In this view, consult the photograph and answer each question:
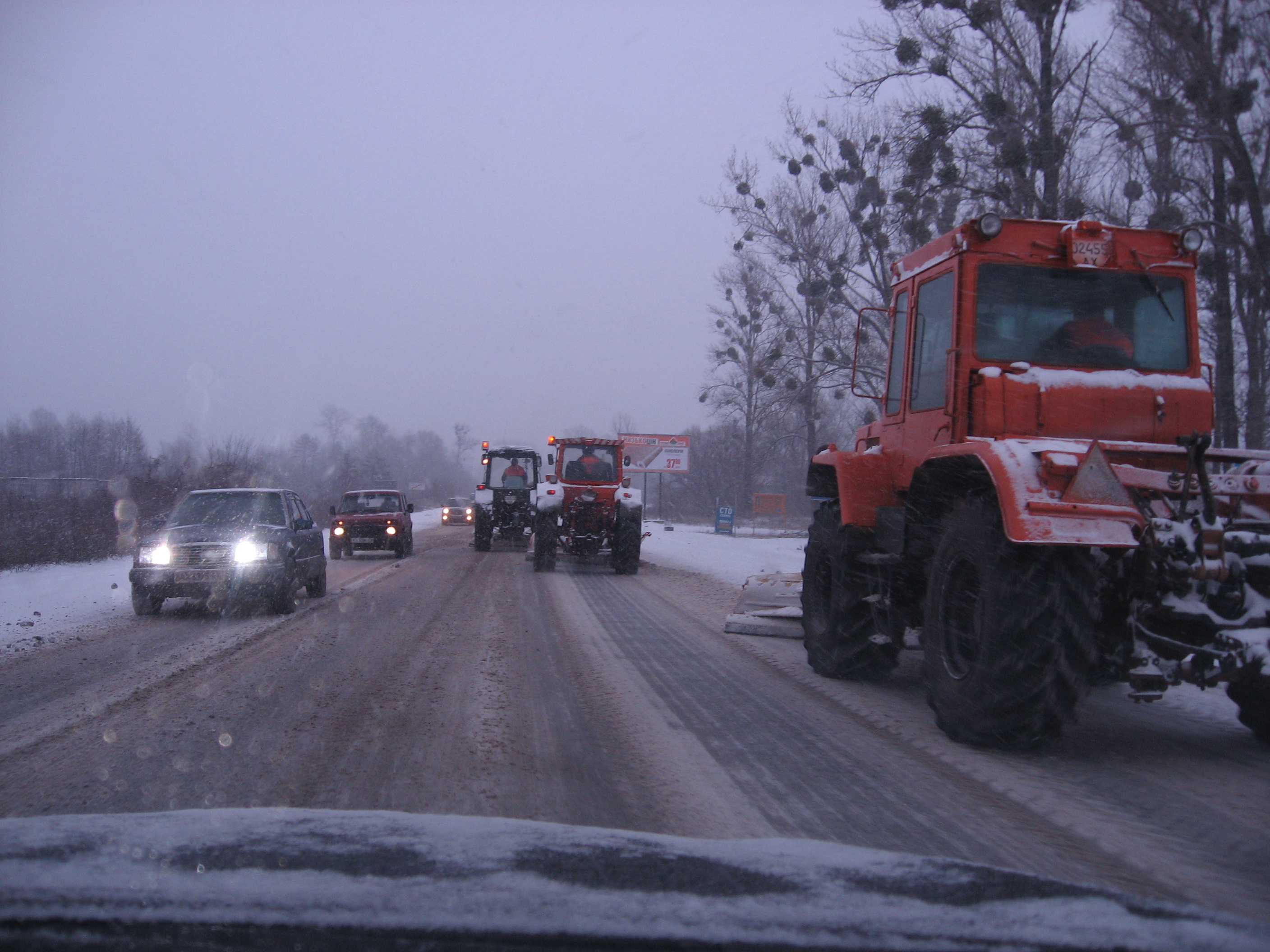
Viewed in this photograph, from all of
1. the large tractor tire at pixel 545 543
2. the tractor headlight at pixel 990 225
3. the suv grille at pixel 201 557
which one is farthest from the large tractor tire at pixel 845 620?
the large tractor tire at pixel 545 543

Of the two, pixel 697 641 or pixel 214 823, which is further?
pixel 697 641

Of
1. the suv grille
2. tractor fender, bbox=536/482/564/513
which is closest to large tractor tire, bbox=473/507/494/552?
tractor fender, bbox=536/482/564/513

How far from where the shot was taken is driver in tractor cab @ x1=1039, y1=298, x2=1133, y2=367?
5.34 metres

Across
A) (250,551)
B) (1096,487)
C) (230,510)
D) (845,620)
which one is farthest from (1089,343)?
(230,510)

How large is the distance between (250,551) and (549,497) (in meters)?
7.37

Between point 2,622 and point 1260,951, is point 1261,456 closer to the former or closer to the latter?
point 1260,951

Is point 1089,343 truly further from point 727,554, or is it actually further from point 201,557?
point 727,554

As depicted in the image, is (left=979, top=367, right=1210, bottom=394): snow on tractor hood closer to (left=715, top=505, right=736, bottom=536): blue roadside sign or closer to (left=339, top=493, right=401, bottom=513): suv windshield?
(left=339, top=493, right=401, bottom=513): suv windshield

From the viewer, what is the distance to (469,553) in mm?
22250

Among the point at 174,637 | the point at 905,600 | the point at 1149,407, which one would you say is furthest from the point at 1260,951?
the point at 174,637

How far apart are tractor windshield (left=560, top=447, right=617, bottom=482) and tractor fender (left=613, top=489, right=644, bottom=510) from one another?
100 cm

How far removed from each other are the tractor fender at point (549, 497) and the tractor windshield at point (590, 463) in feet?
3.02

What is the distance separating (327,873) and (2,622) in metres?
9.63

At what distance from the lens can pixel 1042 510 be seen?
13.6ft
